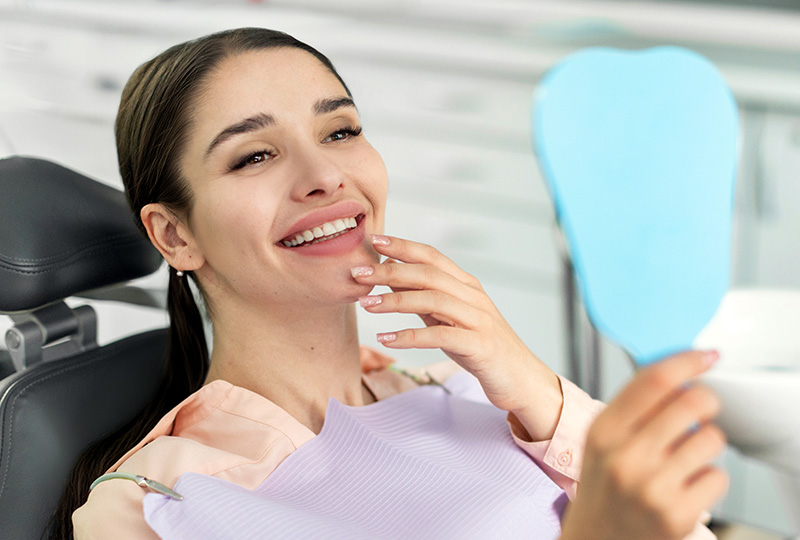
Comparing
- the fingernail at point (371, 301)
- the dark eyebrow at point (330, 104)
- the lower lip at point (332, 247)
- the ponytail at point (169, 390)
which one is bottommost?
the ponytail at point (169, 390)

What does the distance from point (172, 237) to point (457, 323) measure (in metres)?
0.42

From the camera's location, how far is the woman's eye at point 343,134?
3.63 ft

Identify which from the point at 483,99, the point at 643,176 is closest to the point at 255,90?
the point at 643,176

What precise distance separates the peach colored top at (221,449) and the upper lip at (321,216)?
234 millimetres

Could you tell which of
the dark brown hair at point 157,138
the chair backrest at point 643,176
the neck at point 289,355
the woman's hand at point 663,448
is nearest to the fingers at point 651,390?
the woman's hand at point 663,448

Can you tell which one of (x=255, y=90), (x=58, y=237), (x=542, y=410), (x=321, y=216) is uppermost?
(x=255, y=90)

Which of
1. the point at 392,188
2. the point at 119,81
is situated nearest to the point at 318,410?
the point at 392,188

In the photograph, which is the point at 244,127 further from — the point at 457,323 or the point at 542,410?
the point at 542,410

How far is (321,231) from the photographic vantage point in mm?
1008

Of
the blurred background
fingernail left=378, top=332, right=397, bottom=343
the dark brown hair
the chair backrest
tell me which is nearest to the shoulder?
the dark brown hair

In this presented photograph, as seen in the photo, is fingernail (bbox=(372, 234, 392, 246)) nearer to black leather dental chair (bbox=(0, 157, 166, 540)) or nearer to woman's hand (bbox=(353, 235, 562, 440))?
woman's hand (bbox=(353, 235, 562, 440))

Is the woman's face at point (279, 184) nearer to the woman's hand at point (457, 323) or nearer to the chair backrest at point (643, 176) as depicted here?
the woman's hand at point (457, 323)

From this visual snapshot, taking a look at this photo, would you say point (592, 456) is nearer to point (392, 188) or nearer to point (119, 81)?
point (392, 188)

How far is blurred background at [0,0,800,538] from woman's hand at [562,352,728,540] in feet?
5.52
